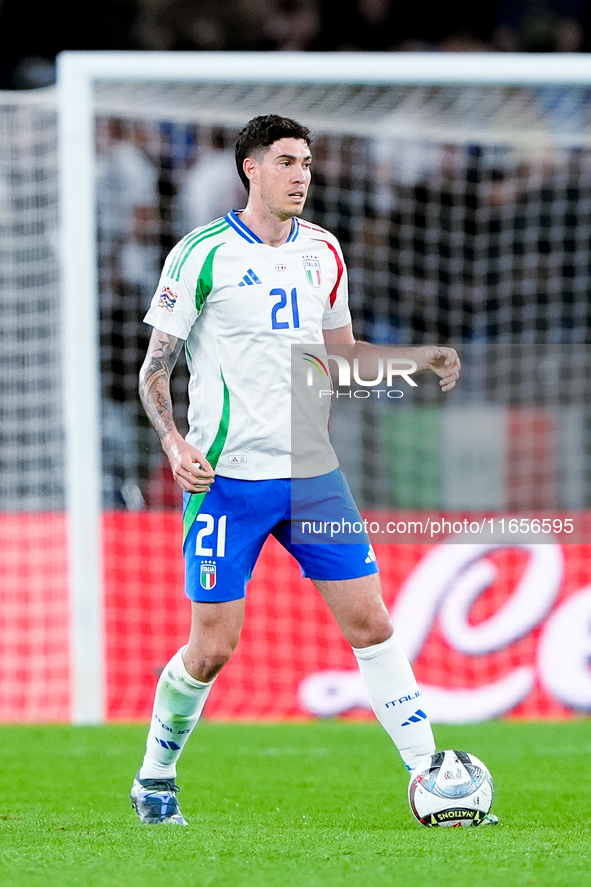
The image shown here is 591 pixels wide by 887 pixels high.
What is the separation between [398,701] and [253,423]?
1023 mm

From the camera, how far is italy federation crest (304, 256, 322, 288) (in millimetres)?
4449

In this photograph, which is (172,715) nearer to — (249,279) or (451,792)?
(451,792)

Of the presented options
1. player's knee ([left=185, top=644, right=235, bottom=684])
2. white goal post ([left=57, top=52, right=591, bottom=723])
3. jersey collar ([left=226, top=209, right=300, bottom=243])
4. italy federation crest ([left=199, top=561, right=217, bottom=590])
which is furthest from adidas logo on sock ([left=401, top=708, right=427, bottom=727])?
white goal post ([left=57, top=52, right=591, bottom=723])

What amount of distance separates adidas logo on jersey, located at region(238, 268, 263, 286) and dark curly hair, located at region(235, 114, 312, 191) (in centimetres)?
38

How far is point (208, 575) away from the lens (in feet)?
14.2

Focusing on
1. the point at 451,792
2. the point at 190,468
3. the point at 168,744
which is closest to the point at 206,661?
the point at 168,744

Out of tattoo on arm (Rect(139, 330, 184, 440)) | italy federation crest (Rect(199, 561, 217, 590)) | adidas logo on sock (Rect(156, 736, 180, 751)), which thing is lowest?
adidas logo on sock (Rect(156, 736, 180, 751))

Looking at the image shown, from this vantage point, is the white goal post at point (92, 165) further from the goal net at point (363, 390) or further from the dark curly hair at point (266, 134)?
the dark curly hair at point (266, 134)

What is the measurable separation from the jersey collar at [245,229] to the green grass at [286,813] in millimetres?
1904

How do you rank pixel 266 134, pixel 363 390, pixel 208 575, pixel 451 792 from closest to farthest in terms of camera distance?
1. pixel 451 792
2. pixel 208 575
3. pixel 266 134
4. pixel 363 390

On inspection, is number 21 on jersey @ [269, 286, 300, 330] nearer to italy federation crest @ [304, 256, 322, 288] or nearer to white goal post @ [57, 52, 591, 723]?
italy federation crest @ [304, 256, 322, 288]

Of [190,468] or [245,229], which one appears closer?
[190,468]

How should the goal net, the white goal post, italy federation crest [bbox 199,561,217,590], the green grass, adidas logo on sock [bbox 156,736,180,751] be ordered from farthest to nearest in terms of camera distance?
1. the goal net
2. the white goal post
3. adidas logo on sock [bbox 156,736,180,751]
4. italy federation crest [bbox 199,561,217,590]
5. the green grass

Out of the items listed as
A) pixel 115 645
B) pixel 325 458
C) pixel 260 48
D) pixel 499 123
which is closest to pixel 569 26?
pixel 260 48
